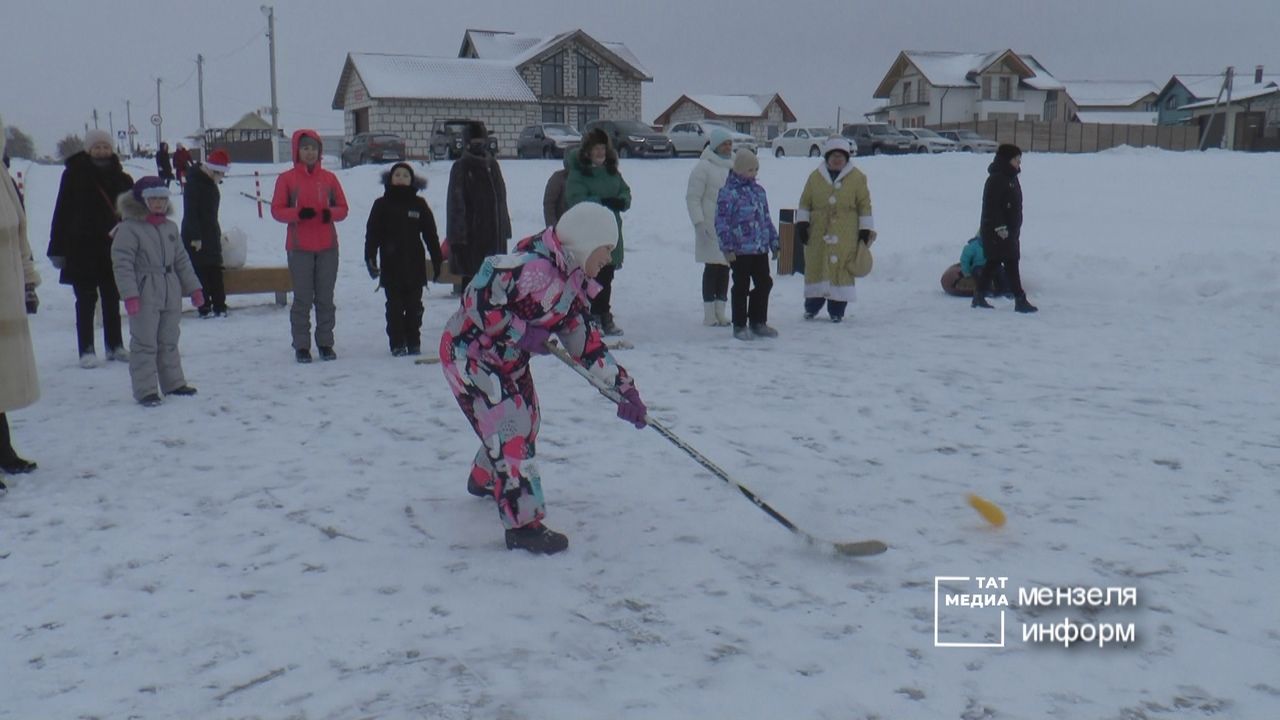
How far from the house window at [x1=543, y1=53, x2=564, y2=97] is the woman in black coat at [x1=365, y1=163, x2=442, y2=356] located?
131ft

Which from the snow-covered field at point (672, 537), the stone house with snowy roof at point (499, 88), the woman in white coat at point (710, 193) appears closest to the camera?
the snow-covered field at point (672, 537)

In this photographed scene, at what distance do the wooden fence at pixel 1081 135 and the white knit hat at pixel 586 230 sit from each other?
3560 centimetres

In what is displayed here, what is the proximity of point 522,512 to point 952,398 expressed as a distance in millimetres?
3611

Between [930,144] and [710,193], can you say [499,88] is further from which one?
[710,193]

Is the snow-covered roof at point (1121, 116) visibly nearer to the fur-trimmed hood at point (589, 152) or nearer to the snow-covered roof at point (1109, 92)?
the snow-covered roof at point (1109, 92)

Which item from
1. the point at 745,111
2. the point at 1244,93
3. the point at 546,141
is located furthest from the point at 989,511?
the point at 745,111

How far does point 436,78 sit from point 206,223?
1449 inches

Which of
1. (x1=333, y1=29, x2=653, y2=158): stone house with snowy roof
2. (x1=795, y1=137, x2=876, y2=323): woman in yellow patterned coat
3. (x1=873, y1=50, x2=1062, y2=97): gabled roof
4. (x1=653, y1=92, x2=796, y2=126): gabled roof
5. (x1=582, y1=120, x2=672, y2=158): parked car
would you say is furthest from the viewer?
(x1=653, y1=92, x2=796, y2=126): gabled roof

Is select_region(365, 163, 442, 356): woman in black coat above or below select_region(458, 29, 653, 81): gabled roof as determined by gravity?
below

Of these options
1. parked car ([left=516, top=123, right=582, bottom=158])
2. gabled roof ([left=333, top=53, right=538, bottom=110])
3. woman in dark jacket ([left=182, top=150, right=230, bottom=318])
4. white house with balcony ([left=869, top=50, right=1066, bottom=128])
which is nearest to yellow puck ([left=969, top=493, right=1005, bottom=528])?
woman in dark jacket ([left=182, top=150, right=230, bottom=318])

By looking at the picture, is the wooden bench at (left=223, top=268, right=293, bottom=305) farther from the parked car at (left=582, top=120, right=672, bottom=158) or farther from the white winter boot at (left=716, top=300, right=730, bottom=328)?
the parked car at (left=582, top=120, right=672, bottom=158)

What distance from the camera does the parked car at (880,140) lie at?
33094 mm

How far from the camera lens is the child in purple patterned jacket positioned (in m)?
8.51

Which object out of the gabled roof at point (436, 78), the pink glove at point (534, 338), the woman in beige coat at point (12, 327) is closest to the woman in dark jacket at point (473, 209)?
the woman in beige coat at point (12, 327)
